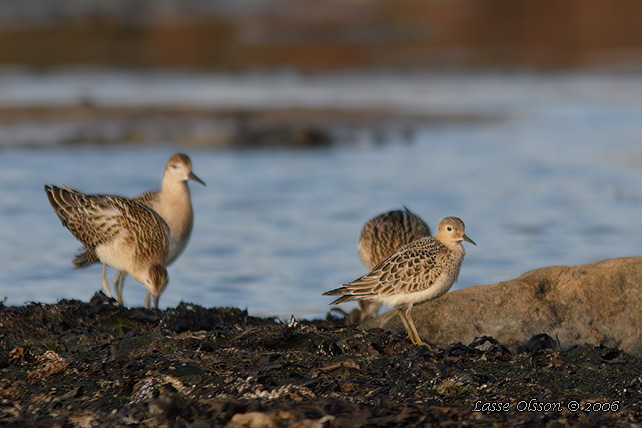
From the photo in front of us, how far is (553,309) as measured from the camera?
6.93 metres

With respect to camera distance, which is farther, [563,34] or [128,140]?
[563,34]

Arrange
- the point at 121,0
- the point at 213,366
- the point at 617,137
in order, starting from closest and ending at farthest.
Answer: the point at 213,366, the point at 617,137, the point at 121,0

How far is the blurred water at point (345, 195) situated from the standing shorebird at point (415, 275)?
59.2 inches

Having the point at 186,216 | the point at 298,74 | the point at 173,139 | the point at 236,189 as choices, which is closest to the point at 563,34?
the point at 298,74

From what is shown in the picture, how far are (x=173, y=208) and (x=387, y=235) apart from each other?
2.01 meters

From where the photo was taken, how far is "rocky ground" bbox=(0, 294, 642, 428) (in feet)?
17.2

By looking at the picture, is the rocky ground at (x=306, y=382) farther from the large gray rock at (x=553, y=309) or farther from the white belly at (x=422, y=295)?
the white belly at (x=422, y=295)

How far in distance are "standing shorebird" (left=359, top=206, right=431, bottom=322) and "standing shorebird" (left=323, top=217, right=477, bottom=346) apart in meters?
1.53

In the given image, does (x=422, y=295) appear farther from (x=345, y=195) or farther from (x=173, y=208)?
(x=345, y=195)

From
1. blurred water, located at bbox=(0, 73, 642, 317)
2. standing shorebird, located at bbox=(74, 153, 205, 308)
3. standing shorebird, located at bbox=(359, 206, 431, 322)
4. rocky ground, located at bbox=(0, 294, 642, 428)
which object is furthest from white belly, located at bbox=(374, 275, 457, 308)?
standing shorebird, located at bbox=(74, 153, 205, 308)

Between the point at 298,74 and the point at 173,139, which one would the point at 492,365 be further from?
the point at 298,74

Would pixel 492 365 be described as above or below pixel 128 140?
below

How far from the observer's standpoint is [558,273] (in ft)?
23.4

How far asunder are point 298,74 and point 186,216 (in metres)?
18.7
